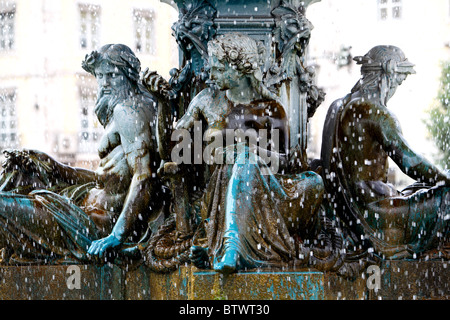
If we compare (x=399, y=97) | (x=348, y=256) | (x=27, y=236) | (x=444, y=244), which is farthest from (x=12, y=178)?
(x=399, y=97)

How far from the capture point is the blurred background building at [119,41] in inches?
585

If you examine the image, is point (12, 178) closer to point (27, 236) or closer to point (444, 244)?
point (27, 236)

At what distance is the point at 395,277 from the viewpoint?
21.2 ft

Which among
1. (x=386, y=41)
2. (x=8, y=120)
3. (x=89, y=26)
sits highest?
(x=89, y=26)

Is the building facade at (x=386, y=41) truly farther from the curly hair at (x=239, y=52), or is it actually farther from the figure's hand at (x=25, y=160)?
the curly hair at (x=239, y=52)

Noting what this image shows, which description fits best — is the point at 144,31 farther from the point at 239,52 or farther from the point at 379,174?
the point at 239,52

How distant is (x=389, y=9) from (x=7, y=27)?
361 inches

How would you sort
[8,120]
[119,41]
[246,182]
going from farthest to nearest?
[8,120]
[119,41]
[246,182]

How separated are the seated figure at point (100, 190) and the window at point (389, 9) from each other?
915 centimetres

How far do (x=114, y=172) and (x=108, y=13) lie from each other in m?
11.0

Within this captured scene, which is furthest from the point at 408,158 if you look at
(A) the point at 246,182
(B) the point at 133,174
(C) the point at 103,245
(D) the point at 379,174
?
(C) the point at 103,245

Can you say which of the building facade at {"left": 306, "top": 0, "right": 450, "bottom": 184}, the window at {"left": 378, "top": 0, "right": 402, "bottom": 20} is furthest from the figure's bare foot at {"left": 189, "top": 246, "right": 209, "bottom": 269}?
the window at {"left": 378, "top": 0, "right": 402, "bottom": 20}

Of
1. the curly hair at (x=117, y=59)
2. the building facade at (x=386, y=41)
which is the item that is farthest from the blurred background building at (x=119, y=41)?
the curly hair at (x=117, y=59)

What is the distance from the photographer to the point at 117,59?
22.9 ft
